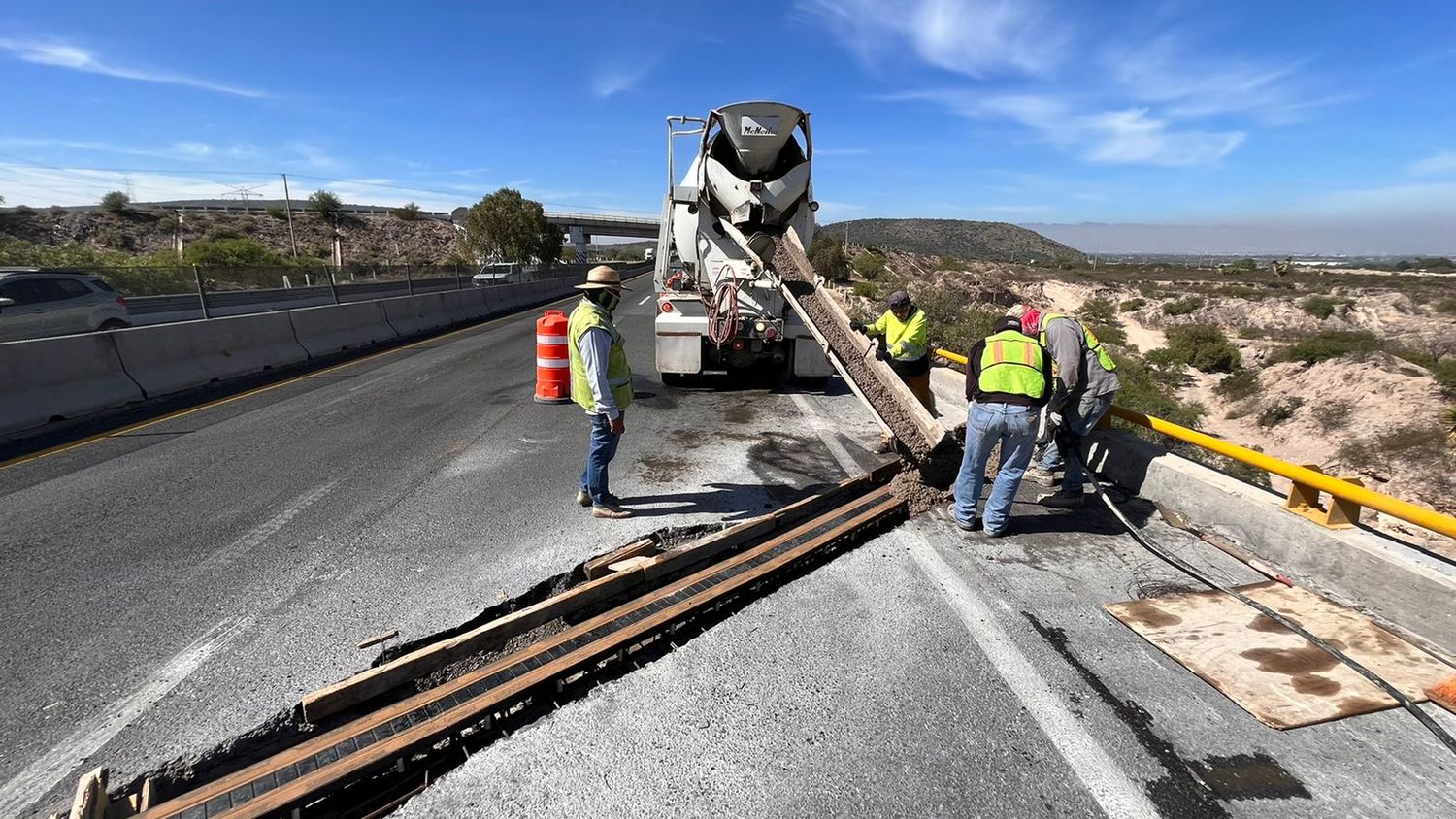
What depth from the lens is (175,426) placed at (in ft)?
22.1

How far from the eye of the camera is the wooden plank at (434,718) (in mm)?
2021

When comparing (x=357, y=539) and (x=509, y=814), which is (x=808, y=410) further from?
(x=509, y=814)

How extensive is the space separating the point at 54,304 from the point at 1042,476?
17.2 m

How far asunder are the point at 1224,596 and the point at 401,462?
20.8 feet

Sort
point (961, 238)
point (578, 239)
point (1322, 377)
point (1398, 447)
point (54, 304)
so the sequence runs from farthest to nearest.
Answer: point (961, 238), point (578, 239), point (1322, 377), point (54, 304), point (1398, 447)

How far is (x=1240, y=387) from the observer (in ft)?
45.6

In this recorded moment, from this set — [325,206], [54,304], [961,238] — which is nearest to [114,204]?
[325,206]

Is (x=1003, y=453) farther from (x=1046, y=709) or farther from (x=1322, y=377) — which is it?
(x=1322, y=377)

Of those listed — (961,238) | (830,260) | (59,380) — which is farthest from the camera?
(961,238)

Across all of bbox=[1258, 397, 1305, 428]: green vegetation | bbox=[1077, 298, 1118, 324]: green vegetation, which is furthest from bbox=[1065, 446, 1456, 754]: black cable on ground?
bbox=[1077, 298, 1118, 324]: green vegetation

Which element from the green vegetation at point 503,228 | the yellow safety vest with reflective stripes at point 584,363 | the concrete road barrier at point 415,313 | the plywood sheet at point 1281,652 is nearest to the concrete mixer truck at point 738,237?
the yellow safety vest with reflective stripes at point 584,363

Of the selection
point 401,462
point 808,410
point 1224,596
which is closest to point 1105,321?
point 808,410

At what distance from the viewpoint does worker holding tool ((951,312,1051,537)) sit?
163 inches

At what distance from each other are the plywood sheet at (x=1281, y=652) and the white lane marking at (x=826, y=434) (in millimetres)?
2687
